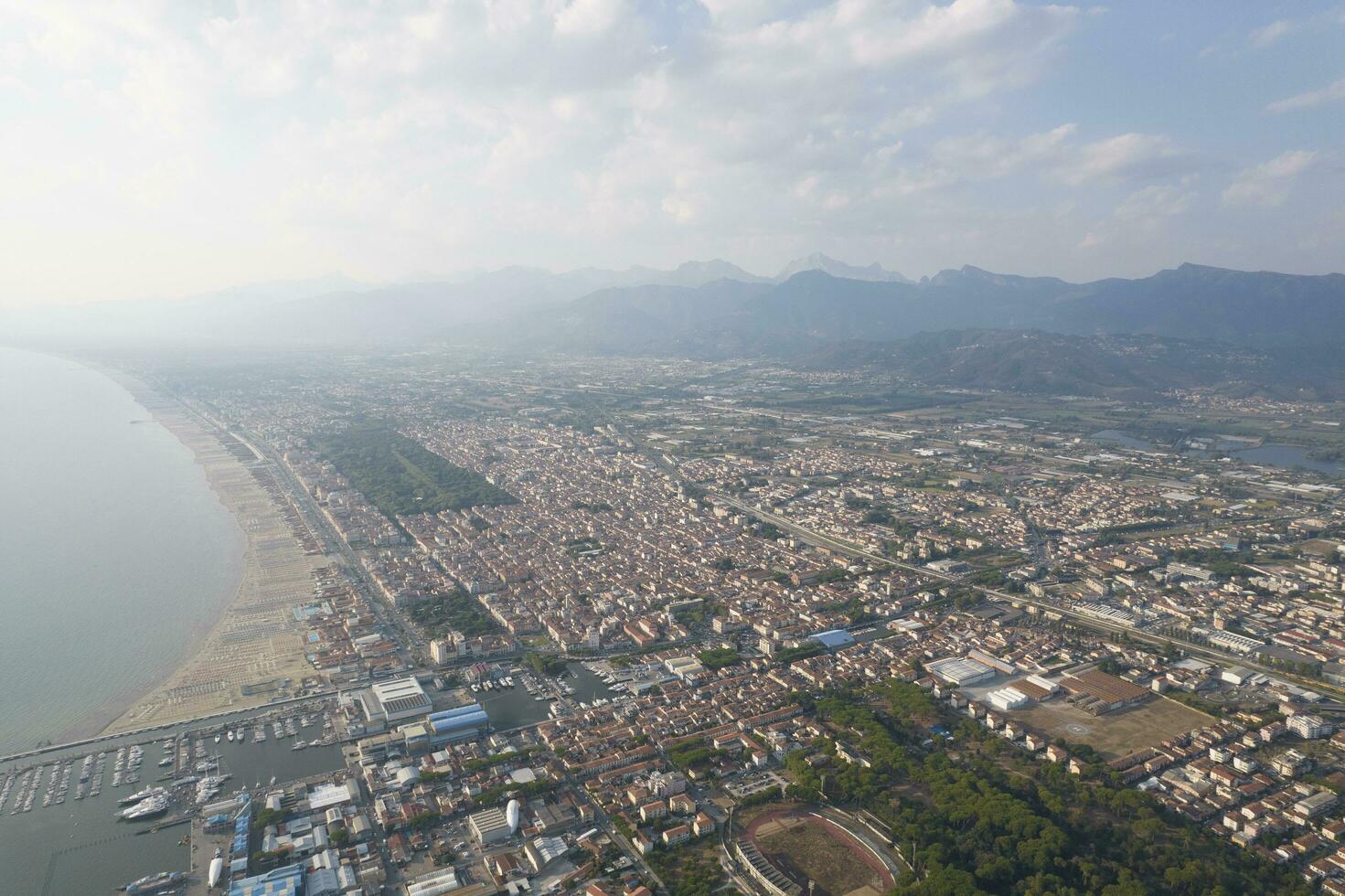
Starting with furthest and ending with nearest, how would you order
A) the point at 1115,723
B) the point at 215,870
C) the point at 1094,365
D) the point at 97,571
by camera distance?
the point at 1094,365, the point at 97,571, the point at 1115,723, the point at 215,870

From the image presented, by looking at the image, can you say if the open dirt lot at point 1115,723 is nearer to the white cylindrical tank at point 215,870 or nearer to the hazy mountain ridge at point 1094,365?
→ the white cylindrical tank at point 215,870

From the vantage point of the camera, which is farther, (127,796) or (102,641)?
(102,641)

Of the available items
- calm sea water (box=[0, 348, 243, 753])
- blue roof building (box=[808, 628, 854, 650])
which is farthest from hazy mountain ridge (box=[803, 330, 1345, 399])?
calm sea water (box=[0, 348, 243, 753])

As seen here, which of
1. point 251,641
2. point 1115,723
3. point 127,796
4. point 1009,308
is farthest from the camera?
point 1009,308

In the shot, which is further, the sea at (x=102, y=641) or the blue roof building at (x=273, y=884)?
the sea at (x=102, y=641)

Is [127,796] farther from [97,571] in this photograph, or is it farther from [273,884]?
[97,571]

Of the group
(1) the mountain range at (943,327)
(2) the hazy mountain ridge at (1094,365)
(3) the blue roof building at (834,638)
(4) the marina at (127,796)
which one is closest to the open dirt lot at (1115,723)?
(3) the blue roof building at (834,638)

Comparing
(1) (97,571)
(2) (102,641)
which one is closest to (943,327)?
(1) (97,571)
